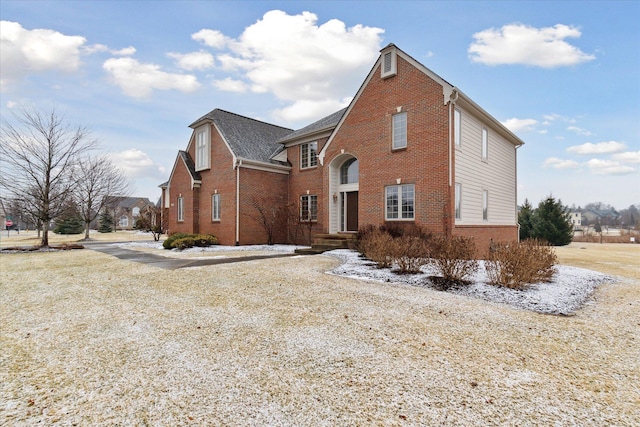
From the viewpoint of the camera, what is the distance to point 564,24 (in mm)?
12461

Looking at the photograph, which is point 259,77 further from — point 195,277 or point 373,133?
point 195,277

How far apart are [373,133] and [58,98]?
63.4 ft

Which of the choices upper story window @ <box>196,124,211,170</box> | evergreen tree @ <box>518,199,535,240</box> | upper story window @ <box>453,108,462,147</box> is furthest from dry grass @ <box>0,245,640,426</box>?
evergreen tree @ <box>518,199,535,240</box>

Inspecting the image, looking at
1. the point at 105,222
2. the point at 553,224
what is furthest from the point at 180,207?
the point at 105,222

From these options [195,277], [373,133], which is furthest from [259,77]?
[195,277]

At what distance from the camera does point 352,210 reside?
16781mm

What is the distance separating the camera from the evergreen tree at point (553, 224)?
2641cm

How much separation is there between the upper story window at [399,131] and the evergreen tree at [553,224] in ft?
66.8

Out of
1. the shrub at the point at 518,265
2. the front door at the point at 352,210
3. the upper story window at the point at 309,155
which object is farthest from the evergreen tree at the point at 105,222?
the shrub at the point at 518,265

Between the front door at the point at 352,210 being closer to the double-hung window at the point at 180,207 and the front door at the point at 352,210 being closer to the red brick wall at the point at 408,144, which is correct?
the red brick wall at the point at 408,144

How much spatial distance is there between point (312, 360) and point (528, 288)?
574 centimetres

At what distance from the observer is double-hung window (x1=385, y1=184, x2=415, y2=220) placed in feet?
43.3

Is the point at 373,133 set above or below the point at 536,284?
above

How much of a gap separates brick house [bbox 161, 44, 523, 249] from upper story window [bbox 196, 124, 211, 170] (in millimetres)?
68
